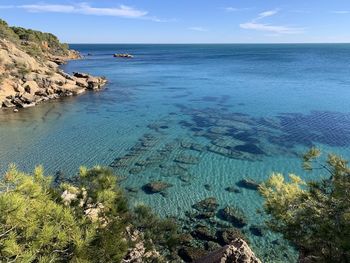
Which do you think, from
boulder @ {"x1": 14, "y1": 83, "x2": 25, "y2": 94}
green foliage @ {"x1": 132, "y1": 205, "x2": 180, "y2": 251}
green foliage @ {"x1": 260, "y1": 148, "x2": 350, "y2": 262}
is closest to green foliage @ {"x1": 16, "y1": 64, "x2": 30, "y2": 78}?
boulder @ {"x1": 14, "y1": 83, "x2": 25, "y2": 94}

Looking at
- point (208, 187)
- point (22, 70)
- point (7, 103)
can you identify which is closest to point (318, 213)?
point (208, 187)

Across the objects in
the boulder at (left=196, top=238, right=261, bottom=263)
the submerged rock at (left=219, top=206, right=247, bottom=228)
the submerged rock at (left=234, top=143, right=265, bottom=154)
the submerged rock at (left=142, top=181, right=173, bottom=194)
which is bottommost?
the submerged rock at (left=219, top=206, right=247, bottom=228)

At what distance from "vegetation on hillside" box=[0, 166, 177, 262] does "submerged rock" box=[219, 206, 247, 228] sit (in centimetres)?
1040

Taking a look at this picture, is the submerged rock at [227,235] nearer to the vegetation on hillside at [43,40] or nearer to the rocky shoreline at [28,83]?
the rocky shoreline at [28,83]

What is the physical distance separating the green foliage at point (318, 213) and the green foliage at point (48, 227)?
16.7ft

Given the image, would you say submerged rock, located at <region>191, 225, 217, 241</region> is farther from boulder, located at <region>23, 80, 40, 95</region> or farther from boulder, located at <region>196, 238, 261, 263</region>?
boulder, located at <region>23, 80, 40, 95</region>

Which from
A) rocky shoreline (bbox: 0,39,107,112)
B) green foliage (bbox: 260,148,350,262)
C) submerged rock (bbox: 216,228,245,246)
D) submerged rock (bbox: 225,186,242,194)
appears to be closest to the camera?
green foliage (bbox: 260,148,350,262)

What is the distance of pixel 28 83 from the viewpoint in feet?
169

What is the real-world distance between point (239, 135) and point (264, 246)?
17.5 metres

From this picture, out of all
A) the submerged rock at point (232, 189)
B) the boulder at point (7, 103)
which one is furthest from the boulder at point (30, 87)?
the submerged rock at point (232, 189)

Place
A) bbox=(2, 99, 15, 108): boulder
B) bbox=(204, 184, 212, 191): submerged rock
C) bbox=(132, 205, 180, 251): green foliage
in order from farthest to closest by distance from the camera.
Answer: bbox=(2, 99, 15, 108): boulder < bbox=(204, 184, 212, 191): submerged rock < bbox=(132, 205, 180, 251): green foliage

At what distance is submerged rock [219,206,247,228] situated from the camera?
19.2 meters

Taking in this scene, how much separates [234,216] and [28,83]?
43.1 m

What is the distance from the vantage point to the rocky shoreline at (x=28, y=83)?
4706 cm
